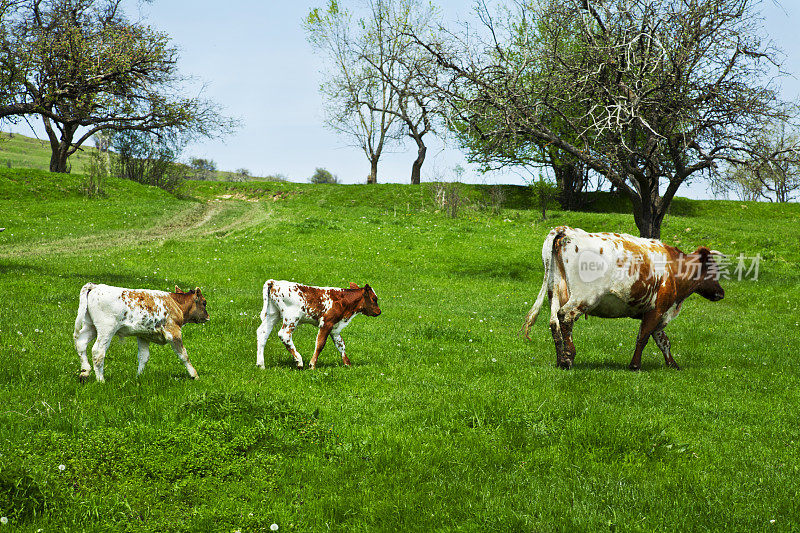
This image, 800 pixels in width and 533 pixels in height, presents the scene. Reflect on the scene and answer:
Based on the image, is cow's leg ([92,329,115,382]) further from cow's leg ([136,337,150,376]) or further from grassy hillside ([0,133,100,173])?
grassy hillside ([0,133,100,173])

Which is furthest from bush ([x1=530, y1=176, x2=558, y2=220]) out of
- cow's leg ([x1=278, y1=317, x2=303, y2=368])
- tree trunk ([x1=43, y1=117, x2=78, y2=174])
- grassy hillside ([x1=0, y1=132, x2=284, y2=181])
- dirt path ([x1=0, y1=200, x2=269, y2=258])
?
grassy hillside ([x1=0, y1=132, x2=284, y2=181])

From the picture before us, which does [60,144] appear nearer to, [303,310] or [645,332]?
[303,310]

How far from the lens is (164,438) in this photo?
6.12m

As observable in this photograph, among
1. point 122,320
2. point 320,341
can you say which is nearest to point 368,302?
point 320,341

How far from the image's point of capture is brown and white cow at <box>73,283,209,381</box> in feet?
24.8

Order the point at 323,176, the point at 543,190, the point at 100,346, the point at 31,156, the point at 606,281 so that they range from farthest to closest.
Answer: the point at 323,176, the point at 31,156, the point at 543,190, the point at 606,281, the point at 100,346

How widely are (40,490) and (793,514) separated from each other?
6.54 meters

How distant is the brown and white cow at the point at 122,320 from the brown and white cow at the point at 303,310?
1.45 metres

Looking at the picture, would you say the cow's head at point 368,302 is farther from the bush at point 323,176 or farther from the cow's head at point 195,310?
the bush at point 323,176

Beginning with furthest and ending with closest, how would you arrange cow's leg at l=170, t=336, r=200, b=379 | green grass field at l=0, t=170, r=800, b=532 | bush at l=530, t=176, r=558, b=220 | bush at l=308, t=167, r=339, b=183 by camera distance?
1. bush at l=308, t=167, r=339, b=183
2. bush at l=530, t=176, r=558, b=220
3. cow's leg at l=170, t=336, r=200, b=379
4. green grass field at l=0, t=170, r=800, b=532

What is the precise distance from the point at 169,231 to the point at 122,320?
2695cm

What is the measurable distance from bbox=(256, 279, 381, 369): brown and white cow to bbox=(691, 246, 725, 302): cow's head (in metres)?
6.66

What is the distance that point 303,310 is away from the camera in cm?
951

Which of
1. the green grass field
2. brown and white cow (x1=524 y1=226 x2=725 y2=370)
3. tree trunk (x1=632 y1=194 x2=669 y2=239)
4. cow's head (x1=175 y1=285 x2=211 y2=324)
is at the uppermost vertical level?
tree trunk (x1=632 y1=194 x2=669 y2=239)
